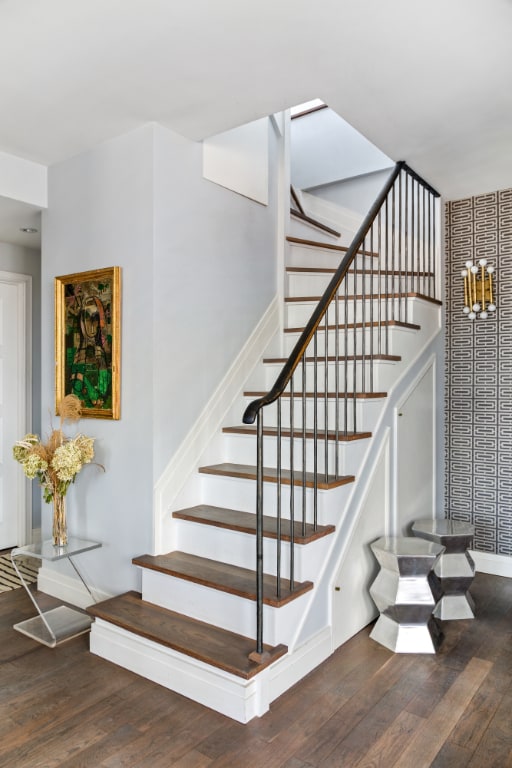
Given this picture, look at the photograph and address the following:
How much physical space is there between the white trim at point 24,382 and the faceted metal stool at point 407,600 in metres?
2.91

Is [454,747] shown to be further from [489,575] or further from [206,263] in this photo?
[206,263]

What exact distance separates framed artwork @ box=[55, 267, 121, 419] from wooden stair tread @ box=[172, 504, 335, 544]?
660 mm

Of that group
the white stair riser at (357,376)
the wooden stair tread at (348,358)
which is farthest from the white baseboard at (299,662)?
the wooden stair tread at (348,358)

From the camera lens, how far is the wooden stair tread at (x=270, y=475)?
2489 mm

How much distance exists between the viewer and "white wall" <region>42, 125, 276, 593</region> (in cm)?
277

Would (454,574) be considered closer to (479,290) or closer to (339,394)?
(339,394)

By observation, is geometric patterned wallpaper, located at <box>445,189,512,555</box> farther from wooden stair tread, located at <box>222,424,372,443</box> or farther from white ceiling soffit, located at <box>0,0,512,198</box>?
wooden stair tread, located at <box>222,424,372,443</box>

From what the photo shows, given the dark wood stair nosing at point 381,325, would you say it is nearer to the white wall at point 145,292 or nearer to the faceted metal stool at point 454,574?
the white wall at point 145,292

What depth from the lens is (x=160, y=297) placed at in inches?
109

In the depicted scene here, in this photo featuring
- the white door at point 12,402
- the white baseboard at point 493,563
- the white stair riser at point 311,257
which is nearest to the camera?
the white baseboard at point 493,563

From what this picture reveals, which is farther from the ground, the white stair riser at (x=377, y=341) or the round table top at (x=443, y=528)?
the white stair riser at (x=377, y=341)

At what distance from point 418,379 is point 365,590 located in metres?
1.35

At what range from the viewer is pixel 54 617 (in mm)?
2902

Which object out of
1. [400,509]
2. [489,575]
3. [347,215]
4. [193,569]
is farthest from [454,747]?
[347,215]
